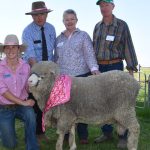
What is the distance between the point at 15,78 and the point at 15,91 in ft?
0.67

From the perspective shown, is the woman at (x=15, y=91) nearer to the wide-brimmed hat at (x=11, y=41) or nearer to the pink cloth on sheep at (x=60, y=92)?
the wide-brimmed hat at (x=11, y=41)

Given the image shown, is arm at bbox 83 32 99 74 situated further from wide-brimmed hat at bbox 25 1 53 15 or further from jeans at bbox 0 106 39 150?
jeans at bbox 0 106 39 150

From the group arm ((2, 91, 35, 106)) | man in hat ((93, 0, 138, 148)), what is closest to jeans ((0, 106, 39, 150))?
arm ((2, 91, 35, 106))

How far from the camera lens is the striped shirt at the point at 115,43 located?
7117 millimetres

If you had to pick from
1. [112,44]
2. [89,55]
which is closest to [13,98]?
[89,55]

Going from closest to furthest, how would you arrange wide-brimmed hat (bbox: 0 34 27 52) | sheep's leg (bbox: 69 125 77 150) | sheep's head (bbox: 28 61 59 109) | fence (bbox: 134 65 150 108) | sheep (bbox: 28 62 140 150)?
sheep's head (bbox: 28 61 59 109), sheep (bbox: 28 62 140 150), wide-brimmed hat (bbox: 0 34 27 52), sheep's leg (bbox: 69 125 77 150), fence (bbox: 134 65 150 108)

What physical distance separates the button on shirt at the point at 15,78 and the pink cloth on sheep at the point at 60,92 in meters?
0.51

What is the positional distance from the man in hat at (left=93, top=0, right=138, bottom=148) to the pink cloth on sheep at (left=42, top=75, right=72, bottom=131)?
1.06 meters

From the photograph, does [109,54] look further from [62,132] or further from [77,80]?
[62,132]

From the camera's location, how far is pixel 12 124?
6801 mm

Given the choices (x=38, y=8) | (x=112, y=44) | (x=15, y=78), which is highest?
(x=38, y=8)

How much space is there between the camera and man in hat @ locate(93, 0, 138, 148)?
7.11 meters

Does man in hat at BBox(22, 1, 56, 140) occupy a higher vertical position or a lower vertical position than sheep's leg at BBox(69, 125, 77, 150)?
higher

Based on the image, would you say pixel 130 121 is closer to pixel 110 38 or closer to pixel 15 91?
pixel 110 38
